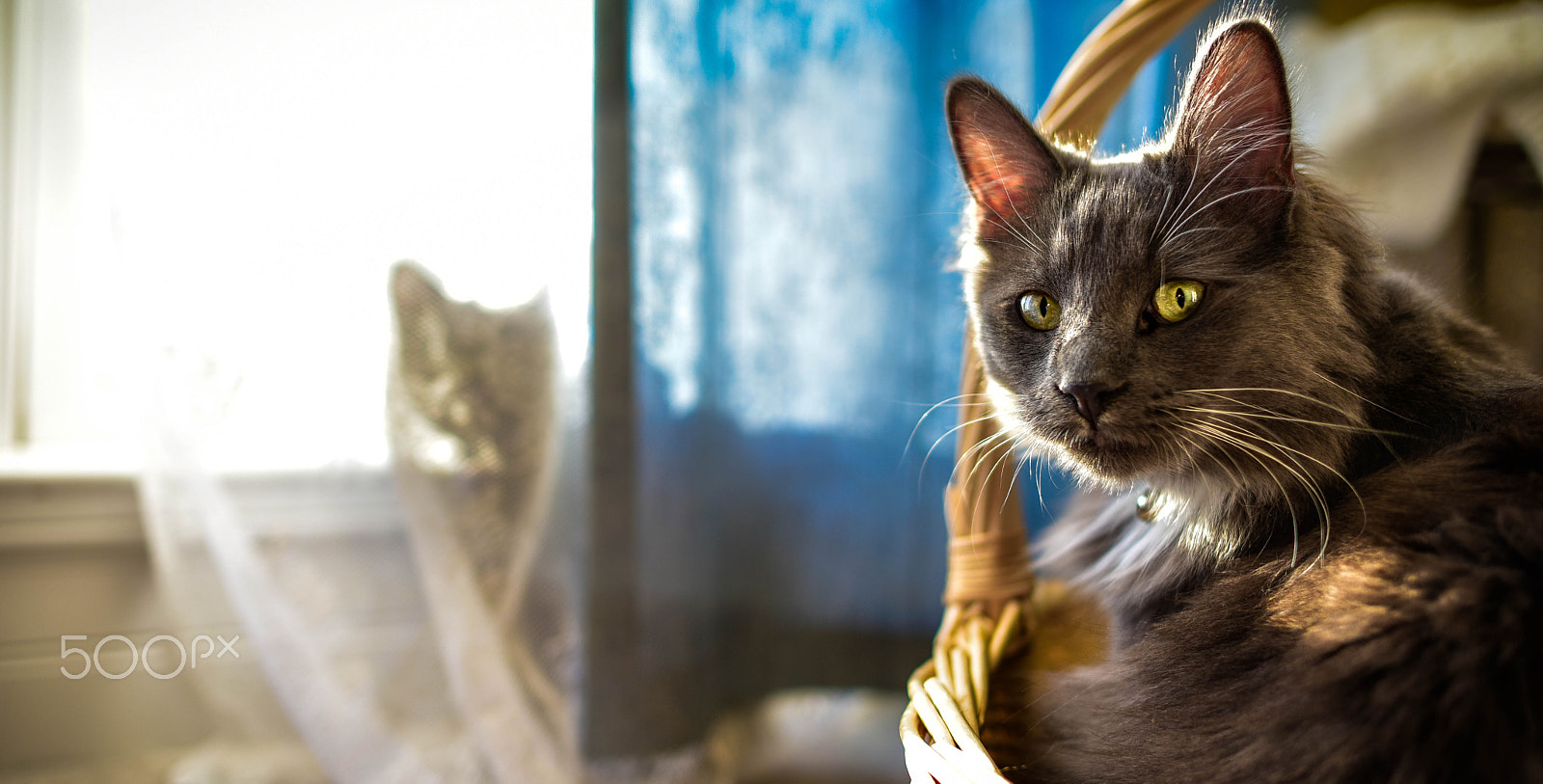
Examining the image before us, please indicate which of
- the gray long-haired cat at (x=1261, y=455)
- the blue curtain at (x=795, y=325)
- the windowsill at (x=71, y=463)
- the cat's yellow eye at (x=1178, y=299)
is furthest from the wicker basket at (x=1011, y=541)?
the windowsill at (x=71, y=463)

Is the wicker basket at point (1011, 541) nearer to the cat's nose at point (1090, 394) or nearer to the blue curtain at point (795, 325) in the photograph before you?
the cat's nose at point (1090, 394)

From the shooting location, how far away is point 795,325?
5.07 ft

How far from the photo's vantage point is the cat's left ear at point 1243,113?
2.04 feet

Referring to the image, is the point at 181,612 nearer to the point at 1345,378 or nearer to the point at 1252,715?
the point at 1252,715

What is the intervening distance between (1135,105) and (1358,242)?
121 centimetres

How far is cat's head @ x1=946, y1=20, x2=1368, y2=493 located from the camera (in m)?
0.61

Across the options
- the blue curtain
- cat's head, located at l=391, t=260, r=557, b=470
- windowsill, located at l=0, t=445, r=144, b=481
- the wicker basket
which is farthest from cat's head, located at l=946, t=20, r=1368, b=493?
windowsill, located at l=0, t=445, r=144, b=481

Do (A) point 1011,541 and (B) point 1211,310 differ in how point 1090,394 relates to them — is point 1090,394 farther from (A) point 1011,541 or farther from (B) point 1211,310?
(A) point 1011,541

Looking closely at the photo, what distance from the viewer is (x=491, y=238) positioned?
1205 millimetres

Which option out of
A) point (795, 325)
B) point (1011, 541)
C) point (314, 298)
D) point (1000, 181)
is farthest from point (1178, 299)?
point (314, 298)

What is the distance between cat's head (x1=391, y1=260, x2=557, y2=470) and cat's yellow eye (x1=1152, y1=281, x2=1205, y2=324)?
91cm

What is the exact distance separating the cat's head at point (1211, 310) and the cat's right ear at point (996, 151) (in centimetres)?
8

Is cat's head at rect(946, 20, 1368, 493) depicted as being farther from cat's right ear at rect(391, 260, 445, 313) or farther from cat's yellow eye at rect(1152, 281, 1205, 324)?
cat's right ear at rect(391, 260, 445, 313)

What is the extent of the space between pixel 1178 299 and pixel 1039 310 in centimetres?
12
